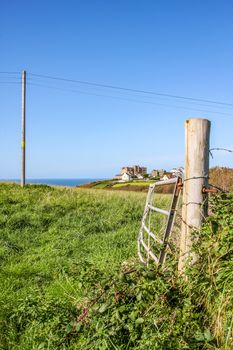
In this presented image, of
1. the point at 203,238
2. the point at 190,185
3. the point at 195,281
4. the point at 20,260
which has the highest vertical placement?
the point at 190,185

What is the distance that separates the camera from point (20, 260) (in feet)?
27.3

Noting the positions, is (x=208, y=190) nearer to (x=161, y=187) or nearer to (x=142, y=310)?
(x=142, y=310)

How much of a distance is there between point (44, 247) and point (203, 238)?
6.22 metres

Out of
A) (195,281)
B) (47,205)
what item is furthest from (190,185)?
(47,205)

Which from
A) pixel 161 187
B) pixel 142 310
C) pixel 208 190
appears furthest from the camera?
pixel 161 187

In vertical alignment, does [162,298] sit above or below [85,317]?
above

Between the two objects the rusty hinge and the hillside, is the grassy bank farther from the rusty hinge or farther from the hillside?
the hillside

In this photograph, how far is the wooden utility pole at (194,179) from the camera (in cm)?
398

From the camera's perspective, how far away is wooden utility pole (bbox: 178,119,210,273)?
3984 mm

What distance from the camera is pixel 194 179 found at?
13.3ft

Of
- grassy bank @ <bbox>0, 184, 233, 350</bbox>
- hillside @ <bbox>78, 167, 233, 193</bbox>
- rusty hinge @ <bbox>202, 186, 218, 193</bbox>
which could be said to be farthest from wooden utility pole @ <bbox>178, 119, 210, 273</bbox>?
hillside @ <bbox>78, 167, 233, 193</bbox>

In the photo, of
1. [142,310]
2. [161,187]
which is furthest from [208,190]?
[161,187]

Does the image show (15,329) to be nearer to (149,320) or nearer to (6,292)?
(6,292)

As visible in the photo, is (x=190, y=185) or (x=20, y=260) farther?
(x=20, y=260)
